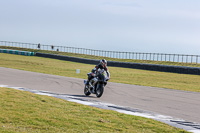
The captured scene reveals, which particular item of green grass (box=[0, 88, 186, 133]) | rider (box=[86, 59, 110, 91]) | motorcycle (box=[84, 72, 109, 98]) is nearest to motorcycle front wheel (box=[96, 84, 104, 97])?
motorcycle (box=[84, 72, 109, 98])

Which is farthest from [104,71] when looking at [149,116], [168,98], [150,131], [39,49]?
[39,49]

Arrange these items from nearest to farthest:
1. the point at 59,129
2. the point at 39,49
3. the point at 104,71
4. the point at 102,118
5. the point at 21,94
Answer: the point at 59,129, the point at 102,118, the point at 21,94, the point at 104,71, the point at 39,49

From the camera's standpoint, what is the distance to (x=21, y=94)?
12.6m

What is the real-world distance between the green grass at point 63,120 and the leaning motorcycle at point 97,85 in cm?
373

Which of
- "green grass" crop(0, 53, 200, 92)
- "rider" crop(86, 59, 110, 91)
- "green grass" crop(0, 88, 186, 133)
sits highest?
"rider" crop(86, 59, 110, 91)

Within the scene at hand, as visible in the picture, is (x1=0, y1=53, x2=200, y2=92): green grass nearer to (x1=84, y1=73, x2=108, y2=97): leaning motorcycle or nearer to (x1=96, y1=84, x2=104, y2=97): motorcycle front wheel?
(x1=84, y1=73, x2=108, y2=97): leaning motorcycle

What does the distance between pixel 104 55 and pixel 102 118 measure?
50258 mm

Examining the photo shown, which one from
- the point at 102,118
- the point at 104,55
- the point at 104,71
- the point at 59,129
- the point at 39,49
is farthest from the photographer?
the point at 39,49

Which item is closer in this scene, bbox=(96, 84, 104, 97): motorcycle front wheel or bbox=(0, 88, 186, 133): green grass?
bbox=(0, 88, 186, 133): green grass

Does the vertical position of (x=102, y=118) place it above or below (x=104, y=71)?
below

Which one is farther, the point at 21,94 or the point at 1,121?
the point at 21,94

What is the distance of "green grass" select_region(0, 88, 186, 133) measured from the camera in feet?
26.4

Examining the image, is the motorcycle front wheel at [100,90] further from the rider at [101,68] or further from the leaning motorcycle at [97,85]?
the rider at [101,68]

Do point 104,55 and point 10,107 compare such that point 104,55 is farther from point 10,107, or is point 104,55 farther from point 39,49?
point 10,107
